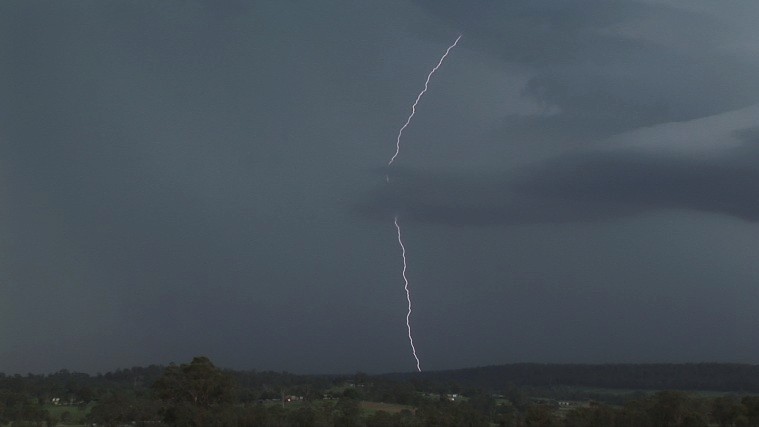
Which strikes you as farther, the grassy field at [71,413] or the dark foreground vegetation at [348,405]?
the grassy field at [71,413]

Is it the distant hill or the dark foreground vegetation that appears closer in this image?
the dark foreground vegetation

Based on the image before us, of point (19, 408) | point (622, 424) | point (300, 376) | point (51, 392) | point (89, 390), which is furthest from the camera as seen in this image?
point (300, 376)

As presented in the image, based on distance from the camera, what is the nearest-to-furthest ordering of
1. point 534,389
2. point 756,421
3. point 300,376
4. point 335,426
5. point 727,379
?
point 756,421, point 335,426, point 727,379, point 534,389, point 300,376

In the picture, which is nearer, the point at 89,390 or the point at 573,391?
the point at 89,390

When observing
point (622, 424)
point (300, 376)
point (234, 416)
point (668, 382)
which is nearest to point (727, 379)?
point (668, 382)

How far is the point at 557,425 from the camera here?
5438cm

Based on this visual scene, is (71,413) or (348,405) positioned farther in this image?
(71,413)

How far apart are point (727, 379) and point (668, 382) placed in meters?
9.51

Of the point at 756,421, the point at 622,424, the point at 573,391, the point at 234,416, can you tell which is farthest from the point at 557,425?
the point at 573,391

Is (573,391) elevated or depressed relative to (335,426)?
elevated

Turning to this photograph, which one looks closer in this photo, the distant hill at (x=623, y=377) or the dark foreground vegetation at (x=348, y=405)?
the dark foreground vegetation at (x=348, y=405)

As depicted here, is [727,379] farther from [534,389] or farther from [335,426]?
[335,426]

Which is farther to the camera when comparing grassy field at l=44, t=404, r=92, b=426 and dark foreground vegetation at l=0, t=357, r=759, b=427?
grassy field at l=44, t=404, r=92, b=426

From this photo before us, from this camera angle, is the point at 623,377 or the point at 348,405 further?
the point at 623,377
